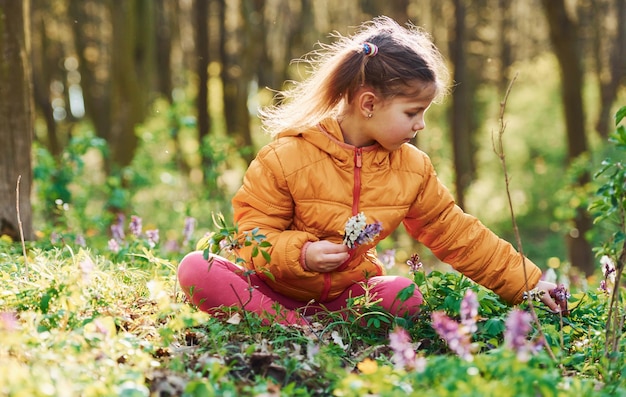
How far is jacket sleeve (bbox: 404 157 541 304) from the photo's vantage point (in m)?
3.83

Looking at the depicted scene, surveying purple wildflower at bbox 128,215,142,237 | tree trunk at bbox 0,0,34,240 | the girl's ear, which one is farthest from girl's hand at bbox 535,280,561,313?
tree trunk at bbox 0,0,34,240

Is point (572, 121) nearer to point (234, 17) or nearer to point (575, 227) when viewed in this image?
point (575, 227)

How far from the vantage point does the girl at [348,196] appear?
364 cm

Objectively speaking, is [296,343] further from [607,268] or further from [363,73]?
[607,268]

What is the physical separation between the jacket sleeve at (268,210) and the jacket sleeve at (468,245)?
65cm

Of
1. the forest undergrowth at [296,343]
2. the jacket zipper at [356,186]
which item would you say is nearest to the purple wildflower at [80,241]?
the forest undergrowth at [296,343]

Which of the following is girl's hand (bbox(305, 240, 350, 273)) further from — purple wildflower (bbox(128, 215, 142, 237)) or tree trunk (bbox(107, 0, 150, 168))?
tree trunk (bbox(107, 0, 150, 168))

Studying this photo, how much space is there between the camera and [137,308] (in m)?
3.59

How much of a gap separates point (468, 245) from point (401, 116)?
748 mm

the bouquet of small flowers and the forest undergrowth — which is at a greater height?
the bouquet of small flowers

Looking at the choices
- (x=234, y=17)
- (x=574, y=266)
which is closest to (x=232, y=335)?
(x=574, y=266)

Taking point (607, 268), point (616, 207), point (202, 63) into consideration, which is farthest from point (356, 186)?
point (202, 63)

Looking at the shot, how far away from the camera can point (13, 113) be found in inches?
211

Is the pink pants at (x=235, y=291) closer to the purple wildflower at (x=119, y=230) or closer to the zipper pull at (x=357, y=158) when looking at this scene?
the zipper pull at (x=357, y=158)
